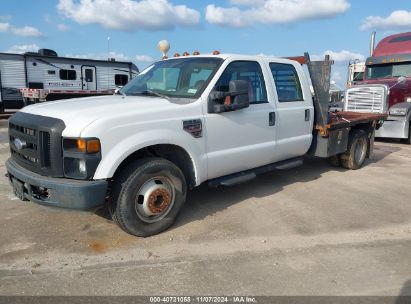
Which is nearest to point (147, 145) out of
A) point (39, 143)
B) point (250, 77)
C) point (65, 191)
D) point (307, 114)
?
point (65, 191)

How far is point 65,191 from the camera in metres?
3.47

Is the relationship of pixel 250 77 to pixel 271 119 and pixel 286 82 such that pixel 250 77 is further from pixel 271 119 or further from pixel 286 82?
pixel 286 82

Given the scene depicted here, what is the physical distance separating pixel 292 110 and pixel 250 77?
36.5 inches

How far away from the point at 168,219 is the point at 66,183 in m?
1.21

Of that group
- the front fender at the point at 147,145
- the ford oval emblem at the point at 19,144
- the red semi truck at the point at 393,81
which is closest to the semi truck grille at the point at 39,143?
the ford oval emblem at the point at 19,144

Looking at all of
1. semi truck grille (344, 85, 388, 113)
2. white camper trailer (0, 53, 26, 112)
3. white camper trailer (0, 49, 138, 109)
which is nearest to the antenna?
semi truck grille (344, 85, 388, 113)

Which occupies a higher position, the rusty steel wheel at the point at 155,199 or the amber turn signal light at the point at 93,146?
the amber turn signal light at the point at 93,146

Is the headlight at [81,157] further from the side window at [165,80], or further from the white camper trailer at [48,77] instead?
the white camper trailer at [48,77]

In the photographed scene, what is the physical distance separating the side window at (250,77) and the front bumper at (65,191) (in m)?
1.96

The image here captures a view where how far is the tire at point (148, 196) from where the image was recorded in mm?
3802

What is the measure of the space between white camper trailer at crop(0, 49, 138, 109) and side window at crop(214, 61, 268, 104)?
42.7ft

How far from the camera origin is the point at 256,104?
16.3ft

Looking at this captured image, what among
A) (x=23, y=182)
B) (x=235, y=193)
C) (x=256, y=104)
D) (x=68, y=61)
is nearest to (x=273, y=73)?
(x=256, y=104)

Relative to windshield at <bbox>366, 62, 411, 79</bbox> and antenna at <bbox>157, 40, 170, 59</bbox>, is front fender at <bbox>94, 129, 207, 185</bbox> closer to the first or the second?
antenna at <bbox>157, 40, 170, 59</bbox>
